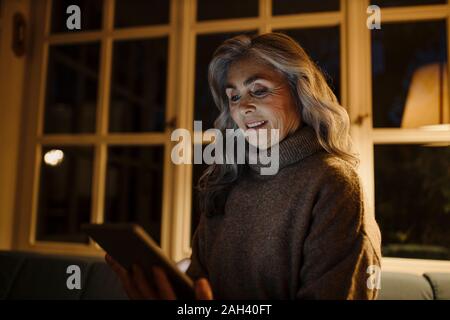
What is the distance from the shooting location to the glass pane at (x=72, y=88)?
5.99ft

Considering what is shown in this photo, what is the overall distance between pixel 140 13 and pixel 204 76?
46 cm

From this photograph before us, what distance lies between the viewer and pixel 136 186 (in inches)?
73.5

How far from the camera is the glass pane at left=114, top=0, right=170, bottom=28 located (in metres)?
1.78

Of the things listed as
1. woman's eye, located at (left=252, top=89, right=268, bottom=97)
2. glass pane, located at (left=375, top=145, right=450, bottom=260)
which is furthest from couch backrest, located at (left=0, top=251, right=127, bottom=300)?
glass pane, located at (left=375, top=145, right=450, bottom=260)

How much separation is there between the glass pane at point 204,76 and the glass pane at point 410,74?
55 centimetres

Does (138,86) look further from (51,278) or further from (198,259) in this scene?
(198,259)

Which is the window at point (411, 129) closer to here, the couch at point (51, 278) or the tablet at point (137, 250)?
the couch at point (51, 278)

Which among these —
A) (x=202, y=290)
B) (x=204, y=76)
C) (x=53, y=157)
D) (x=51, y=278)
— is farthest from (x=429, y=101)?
(x=53, y=157)

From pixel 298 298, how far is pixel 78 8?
1.63 meters

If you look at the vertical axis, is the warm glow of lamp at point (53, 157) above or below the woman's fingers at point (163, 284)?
above

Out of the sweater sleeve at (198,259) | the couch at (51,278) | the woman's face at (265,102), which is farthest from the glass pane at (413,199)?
the sweater sleeve at (198,259)

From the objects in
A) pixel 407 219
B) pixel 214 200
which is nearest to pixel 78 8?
pixel 214 200

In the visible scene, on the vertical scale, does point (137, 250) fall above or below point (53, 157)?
below

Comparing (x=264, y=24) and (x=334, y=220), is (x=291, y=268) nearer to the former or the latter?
(x=334, y=220)
